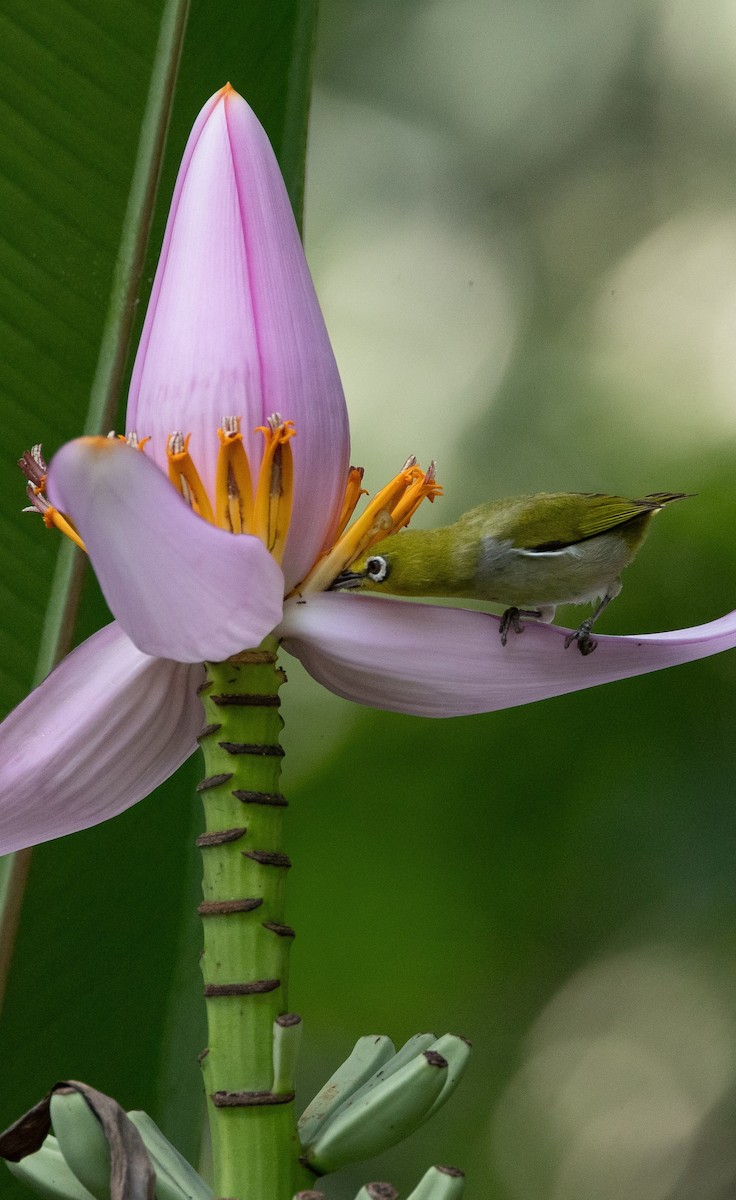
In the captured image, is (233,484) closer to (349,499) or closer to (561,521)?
(349,499)

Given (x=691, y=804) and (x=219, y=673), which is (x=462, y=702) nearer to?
(x=219, y=673)

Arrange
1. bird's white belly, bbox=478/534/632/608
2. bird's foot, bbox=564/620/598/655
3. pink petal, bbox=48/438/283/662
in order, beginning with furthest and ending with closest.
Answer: bird's white belly, bbox=478/534/632/608, bird's foot, bbox=564/620/598/655, pink petal, bbox=48/438/283/662

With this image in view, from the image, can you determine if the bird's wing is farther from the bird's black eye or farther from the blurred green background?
the blurred green background

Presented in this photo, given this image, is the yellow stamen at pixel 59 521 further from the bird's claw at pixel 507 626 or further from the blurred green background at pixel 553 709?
the blurred green background at pixel 553 709

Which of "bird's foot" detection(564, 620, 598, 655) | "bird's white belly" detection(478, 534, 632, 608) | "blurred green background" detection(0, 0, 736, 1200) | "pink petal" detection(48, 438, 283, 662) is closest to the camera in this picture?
"pink petal" detection(48, 438, 283, 662)

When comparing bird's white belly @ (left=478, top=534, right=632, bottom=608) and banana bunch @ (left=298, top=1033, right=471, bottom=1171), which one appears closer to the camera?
banana bunch @ (left=298, top=1033, right=471, bottom=1171)

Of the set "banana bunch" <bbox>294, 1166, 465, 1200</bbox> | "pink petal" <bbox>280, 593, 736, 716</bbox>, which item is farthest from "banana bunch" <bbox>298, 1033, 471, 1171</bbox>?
"pink petal" <bbox>280, 593, 736, 716</bbox>

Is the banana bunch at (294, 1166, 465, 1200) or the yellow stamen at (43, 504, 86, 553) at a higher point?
the yellow stamen at (43, 504, 86, 553)
